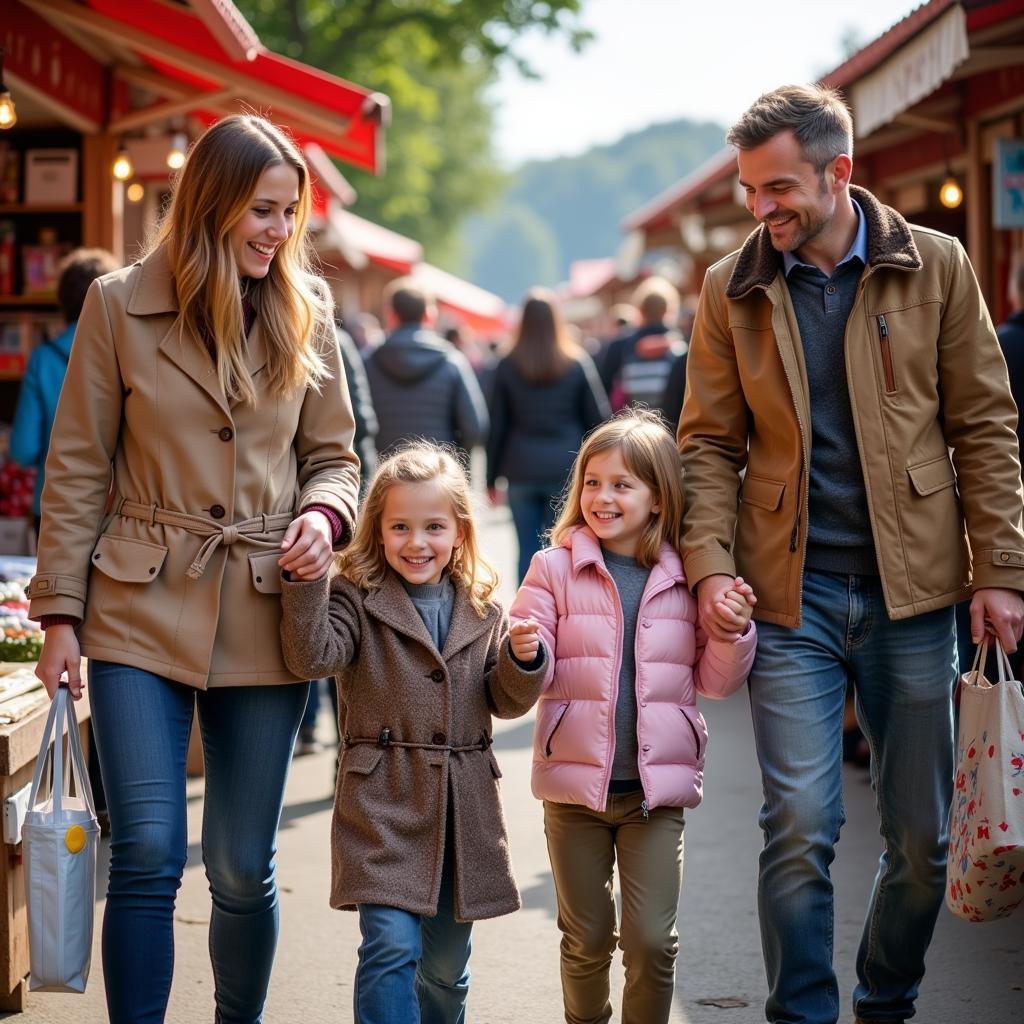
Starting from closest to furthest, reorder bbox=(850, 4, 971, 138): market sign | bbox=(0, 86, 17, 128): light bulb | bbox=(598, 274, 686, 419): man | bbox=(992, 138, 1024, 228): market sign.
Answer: bbox=(0, 86, 17, 128): light bulb → bbox=(850, 4, 971, 138): market sign → bbox=(992, 138, 1024, 228): market sign → bbox=(598, 274, 686, 419): man

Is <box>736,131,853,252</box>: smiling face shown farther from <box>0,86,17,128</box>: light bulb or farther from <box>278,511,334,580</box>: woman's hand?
<box>0,86,17,128</box>: light bulb

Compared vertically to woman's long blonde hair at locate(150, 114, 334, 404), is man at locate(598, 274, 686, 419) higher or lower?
higher

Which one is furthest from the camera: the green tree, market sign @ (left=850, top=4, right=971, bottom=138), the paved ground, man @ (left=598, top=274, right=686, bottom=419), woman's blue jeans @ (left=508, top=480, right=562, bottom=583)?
the green tree

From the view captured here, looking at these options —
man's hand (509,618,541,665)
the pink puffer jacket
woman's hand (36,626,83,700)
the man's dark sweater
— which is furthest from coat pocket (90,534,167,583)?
A: the man's dark sweater

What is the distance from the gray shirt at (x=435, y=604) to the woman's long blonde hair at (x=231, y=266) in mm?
535

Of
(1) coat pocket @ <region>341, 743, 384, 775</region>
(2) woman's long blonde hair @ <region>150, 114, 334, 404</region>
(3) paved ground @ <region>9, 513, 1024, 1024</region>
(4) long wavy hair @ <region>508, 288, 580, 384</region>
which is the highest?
(4) long wavy hair @ <region>508, 288, 580, 384</region>

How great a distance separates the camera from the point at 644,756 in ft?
12.0

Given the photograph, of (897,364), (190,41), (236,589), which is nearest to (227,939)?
(236,589)

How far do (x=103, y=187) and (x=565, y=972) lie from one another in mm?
6474

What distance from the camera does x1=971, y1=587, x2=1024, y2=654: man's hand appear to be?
370 cm

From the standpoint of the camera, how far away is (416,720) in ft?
11.7

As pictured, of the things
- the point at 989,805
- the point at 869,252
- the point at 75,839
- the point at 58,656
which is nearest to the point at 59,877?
the point at 75,839

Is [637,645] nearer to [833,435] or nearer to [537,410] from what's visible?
[833,435]

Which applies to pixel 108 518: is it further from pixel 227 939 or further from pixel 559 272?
pixel 559 272
